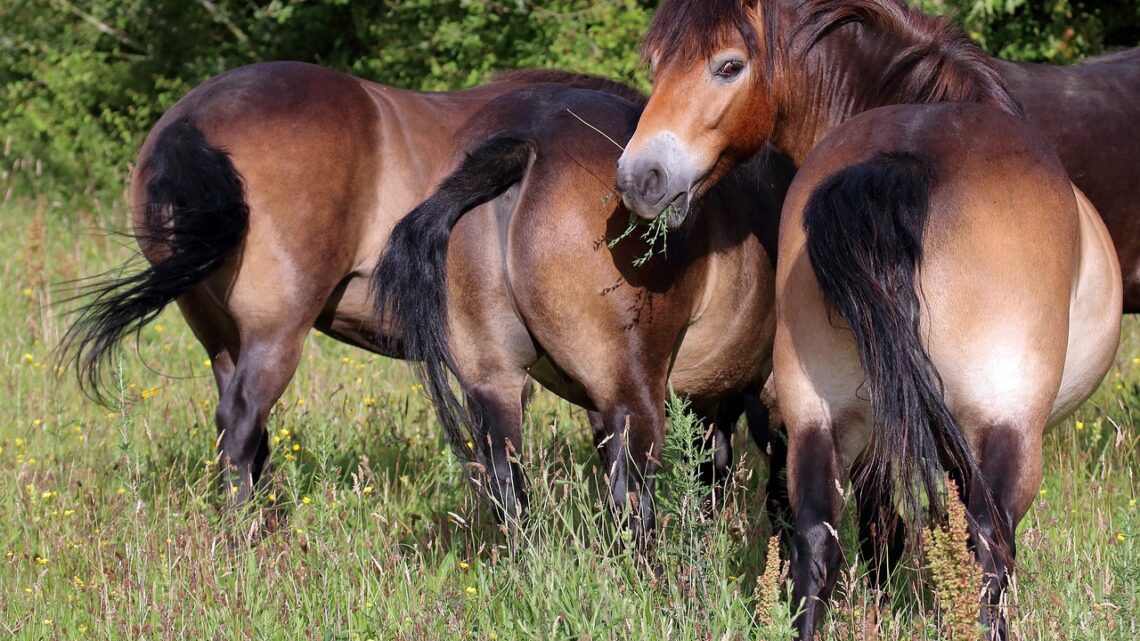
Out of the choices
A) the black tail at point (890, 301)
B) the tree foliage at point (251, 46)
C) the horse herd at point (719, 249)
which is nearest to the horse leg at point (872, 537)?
the horse herd at point (719, 249)

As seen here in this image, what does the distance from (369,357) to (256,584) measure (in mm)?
3381

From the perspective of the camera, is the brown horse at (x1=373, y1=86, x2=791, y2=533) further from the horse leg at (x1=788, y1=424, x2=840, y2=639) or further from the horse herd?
the horse leg at (x1=788, y1=424, x2=840, y2=639)

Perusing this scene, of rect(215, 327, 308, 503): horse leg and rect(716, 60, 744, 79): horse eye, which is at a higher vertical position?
rect(716, 60, 744, 79): horse eye

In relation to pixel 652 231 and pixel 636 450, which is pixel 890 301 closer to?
pixel 652 231

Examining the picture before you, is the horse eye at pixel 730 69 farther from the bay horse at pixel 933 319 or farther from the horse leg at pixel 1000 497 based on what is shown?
the horse leg at pixel 1000 497

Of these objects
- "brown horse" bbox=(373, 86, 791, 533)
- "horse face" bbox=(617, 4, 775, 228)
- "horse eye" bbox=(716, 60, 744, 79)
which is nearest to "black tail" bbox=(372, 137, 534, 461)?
"brown horse" bbox=(373, 86, 791, 533)

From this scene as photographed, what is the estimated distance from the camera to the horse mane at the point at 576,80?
4.66 meters

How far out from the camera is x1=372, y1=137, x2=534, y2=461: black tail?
3514mm

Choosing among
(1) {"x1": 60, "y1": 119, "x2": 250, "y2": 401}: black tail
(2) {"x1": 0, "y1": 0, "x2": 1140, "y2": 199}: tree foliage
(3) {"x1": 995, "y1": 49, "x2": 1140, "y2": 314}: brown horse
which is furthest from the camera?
(2) {"x1": 0, "y1": 0, "x2": 1140, "y2": 199}: tree foliage

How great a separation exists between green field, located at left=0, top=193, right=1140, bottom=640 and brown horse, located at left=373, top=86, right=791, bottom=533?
210 mm

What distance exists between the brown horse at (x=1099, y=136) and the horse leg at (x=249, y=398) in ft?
9.73

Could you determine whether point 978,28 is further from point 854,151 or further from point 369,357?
point 854,151

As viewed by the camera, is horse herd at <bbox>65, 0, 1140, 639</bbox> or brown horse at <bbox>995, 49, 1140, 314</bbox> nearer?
horse herd at <bbox>65, 0, 1140, 639</bbox>

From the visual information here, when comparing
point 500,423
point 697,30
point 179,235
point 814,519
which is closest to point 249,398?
point 179,235
